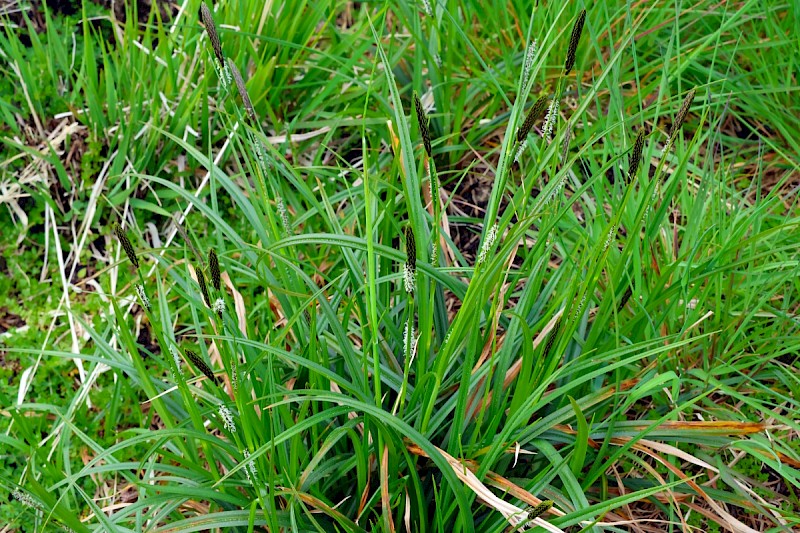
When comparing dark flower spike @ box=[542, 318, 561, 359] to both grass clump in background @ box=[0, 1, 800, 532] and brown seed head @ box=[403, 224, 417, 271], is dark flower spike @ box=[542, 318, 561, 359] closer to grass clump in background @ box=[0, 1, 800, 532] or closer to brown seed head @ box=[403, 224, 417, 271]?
grass clump in background @ box=[0, 1, 800, 532]

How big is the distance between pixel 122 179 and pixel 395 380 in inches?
49.6

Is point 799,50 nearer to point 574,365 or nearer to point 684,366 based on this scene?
point 684,366

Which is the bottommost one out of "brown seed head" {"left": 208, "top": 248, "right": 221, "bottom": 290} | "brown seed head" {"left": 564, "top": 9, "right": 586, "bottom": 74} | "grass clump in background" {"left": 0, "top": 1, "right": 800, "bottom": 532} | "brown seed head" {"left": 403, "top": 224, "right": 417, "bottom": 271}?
"grass clump in background" {"left": 0, "top": 1, "right": 800, "bottom": 532}

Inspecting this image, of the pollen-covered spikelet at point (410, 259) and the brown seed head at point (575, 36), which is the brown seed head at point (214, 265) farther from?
the brown seed head at point (575, 36)

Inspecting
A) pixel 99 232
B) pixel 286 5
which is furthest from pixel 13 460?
pixel 286 5

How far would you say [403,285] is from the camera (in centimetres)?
183

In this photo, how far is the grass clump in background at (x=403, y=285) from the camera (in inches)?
58.4

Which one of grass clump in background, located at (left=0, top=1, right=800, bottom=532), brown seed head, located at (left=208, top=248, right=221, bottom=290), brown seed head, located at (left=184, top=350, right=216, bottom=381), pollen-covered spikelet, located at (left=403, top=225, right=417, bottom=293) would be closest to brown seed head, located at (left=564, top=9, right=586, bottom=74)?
grass clump in background, located at (left=0, top=1, right=800, bottom=532)

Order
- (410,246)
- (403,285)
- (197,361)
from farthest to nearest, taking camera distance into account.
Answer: (403,285) < (197,361) < (410,246)

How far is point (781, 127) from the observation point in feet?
7.63

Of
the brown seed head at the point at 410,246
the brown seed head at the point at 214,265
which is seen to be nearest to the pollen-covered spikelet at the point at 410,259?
the brown seed head at the point at 410,246

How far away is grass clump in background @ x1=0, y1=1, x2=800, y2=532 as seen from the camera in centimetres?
148

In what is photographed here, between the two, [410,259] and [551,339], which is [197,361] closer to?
[410,259]

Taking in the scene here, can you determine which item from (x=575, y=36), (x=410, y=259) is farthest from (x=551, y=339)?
(x=575, y=36)
